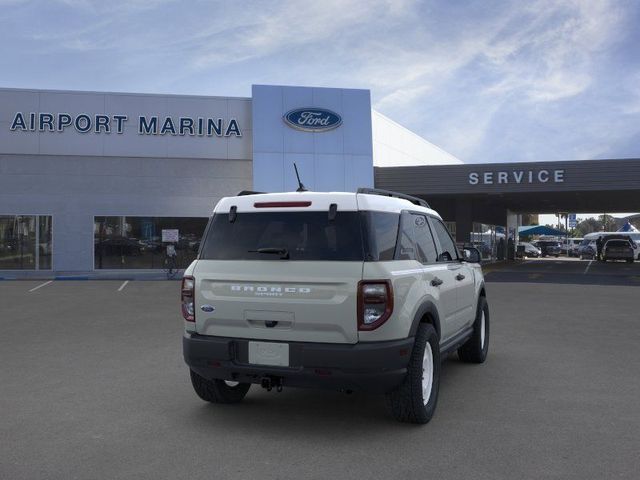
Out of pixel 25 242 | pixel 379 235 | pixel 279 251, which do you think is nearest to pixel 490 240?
pixel 25 242

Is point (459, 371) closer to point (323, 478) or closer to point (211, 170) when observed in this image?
point (323, 478)

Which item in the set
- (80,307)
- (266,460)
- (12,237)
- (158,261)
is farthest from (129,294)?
(266,460)

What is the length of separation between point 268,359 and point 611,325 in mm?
8059

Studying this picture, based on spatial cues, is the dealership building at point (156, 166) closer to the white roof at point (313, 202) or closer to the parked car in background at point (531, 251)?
the white roof at point (313, 202)

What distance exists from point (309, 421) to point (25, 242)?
917 inches

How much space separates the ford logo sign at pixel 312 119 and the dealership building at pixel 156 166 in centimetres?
4

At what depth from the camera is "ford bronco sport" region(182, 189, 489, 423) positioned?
455 cm

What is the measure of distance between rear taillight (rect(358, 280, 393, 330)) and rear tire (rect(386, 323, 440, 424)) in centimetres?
53

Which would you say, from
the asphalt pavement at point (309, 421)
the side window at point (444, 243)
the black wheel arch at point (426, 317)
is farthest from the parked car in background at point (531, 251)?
the black wheel arch at point (426, 317)

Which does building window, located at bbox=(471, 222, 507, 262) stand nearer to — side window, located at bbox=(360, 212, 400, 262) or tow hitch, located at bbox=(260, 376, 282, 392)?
side window, located at bbox=(360, 212, 400, 262)

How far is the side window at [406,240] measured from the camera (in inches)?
198

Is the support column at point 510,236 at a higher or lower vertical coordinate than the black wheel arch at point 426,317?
higher

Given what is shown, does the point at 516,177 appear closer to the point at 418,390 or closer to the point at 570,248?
the point at 418,390

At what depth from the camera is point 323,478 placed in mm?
3932
